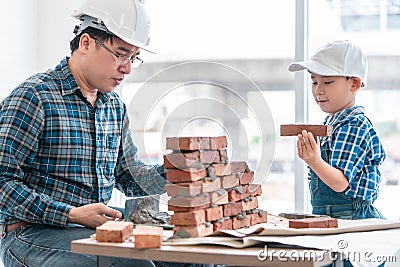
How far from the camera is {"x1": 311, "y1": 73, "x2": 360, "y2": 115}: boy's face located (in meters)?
2.48

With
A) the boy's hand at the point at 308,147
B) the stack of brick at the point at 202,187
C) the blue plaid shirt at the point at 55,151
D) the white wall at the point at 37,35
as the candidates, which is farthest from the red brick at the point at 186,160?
the white wall at the point at 37,35

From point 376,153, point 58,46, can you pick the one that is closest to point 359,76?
point 376,153

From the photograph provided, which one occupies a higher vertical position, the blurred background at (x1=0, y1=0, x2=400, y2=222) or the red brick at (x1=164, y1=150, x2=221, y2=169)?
the blurred background at (x1=0, y1=0, x2=400, y2=222)

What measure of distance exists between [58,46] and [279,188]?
135 cm

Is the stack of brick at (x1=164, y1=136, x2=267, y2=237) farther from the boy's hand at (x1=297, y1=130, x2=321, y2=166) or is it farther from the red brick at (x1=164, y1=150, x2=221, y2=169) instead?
the boy's hand at (x1=297, y1=130, x2=321, y2=166)

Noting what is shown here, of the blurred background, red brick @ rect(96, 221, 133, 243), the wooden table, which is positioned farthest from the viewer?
the blurred background

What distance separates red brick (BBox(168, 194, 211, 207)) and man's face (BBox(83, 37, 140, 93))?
0.66 metres

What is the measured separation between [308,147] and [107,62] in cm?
70

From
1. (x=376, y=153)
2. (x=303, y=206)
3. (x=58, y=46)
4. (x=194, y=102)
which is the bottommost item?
(x=303, y=206)

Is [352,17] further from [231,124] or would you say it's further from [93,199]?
[93,199]

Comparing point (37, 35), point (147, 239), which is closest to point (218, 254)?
point (147, 239)

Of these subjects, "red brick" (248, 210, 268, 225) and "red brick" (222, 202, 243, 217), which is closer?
"red brick" (222, 202, 243, 217)

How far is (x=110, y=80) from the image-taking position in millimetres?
2172

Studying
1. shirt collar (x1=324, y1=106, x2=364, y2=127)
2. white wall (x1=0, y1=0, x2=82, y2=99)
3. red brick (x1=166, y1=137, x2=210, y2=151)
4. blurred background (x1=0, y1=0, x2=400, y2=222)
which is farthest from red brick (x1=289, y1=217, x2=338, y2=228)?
white wall (x1=0, y1=0, x2=82, y2=99)
